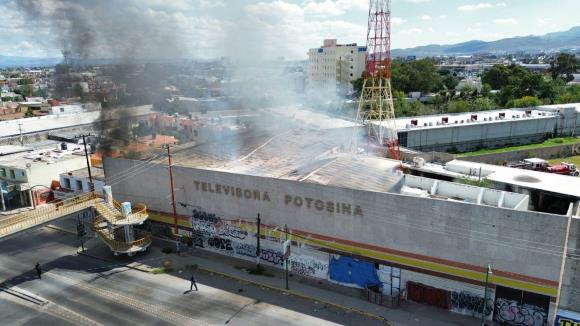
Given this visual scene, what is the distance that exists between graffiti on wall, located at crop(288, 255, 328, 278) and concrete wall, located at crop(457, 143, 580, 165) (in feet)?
96.1

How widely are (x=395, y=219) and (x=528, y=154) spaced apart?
3810cm

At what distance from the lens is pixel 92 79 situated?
4406 centimetres

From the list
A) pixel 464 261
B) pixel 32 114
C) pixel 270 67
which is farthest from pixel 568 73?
pixel 32 114

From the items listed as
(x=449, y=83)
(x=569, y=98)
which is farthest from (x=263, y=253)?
(x=449, y=83)

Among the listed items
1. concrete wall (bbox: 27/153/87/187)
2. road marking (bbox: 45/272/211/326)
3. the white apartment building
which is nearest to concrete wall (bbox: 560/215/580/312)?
road marking (bbox: 45/272/211/326)

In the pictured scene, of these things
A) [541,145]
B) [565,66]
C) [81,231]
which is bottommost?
[541,145]

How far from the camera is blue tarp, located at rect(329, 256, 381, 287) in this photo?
25719mm

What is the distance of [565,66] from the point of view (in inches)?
5123

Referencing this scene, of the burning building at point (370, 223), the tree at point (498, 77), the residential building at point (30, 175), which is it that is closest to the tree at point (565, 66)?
the tree at point (498, 77)

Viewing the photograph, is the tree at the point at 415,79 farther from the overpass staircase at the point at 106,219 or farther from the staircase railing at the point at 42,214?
the staircase railing at the point at 42,214

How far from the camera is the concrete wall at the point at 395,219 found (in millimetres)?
21000

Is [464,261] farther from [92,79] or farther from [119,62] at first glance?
[92,79]

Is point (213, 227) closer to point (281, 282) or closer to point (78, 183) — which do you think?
point (281, 282)

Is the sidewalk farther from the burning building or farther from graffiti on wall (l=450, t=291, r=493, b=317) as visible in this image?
the burning building
